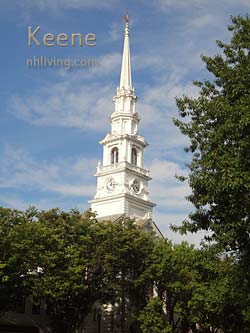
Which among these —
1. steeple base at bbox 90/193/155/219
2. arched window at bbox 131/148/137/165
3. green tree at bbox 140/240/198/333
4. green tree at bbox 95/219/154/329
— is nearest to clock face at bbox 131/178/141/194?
steeple base at bbox 90/193/155/219

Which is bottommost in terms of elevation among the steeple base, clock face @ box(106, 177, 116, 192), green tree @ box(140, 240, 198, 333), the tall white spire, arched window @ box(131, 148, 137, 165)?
green tree @ box(140, 240, 198, 333)

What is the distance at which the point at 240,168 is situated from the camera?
20391 mm

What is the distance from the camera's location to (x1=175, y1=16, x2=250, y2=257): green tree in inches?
808

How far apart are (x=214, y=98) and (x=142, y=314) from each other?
84.9 feet

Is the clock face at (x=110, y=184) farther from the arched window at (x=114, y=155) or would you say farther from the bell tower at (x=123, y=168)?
the arched window at (x=114, y=155)

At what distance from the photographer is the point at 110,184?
7100 centimetres

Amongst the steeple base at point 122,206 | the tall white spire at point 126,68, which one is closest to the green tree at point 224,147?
the steeple base at point 122,206

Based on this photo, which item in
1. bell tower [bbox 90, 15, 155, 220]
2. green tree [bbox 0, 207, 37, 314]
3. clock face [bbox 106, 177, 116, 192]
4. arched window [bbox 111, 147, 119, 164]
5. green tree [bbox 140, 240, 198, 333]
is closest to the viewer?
green tree [bbox 0, 207, 37, 314]

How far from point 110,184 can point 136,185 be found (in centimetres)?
349

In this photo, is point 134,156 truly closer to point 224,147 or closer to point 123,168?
point 123,168

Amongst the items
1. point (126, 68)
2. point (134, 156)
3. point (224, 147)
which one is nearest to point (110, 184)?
point (134, 156)

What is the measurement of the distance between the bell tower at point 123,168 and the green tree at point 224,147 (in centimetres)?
4532

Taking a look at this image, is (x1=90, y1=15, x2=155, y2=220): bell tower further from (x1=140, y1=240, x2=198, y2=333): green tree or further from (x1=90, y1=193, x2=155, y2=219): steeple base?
(x1=140, y1=240, x2=198, y2=333): green tree

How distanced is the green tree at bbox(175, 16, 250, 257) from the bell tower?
45.3 metres
